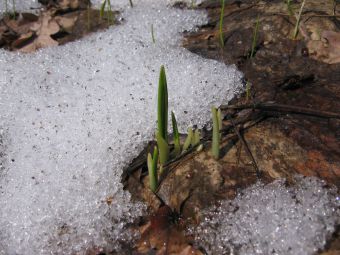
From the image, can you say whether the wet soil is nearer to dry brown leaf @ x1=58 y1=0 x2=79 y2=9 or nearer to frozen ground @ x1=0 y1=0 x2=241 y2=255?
frozen ground @ x1=0 y1=0 x2=241 y2=255

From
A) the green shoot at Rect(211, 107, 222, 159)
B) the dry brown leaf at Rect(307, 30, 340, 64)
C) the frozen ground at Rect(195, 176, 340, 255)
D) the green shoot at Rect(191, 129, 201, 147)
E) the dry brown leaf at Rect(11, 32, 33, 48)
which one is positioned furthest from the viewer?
the dry brown leaf at Rect(11, 32, 33, 48)

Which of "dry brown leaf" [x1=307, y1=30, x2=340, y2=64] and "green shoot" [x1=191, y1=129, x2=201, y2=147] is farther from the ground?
"dry brown leaf" [x1=307, y1=30, x2=340, y2=64]

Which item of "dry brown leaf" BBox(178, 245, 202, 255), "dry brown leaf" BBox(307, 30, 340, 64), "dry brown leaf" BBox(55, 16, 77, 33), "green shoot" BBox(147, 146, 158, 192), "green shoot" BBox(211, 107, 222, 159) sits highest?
"dry brown leaf" BBox(307, 30, 340, 64)

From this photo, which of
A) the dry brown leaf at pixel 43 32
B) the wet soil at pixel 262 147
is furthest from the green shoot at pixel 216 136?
the dry brown leaf at pixel 43 32

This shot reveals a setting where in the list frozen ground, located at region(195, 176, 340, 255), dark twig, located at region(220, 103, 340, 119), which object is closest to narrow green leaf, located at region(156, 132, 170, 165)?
frozen ground, located at region(195, 176, 340, 255)

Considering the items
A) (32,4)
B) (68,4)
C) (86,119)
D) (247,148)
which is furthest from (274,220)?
(32,4)

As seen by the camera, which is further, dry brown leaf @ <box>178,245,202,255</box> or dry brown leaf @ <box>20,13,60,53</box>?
dry brown leaf @ <box>20,13,60,53</box>

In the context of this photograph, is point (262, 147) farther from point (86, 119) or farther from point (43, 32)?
point (43, 32)
